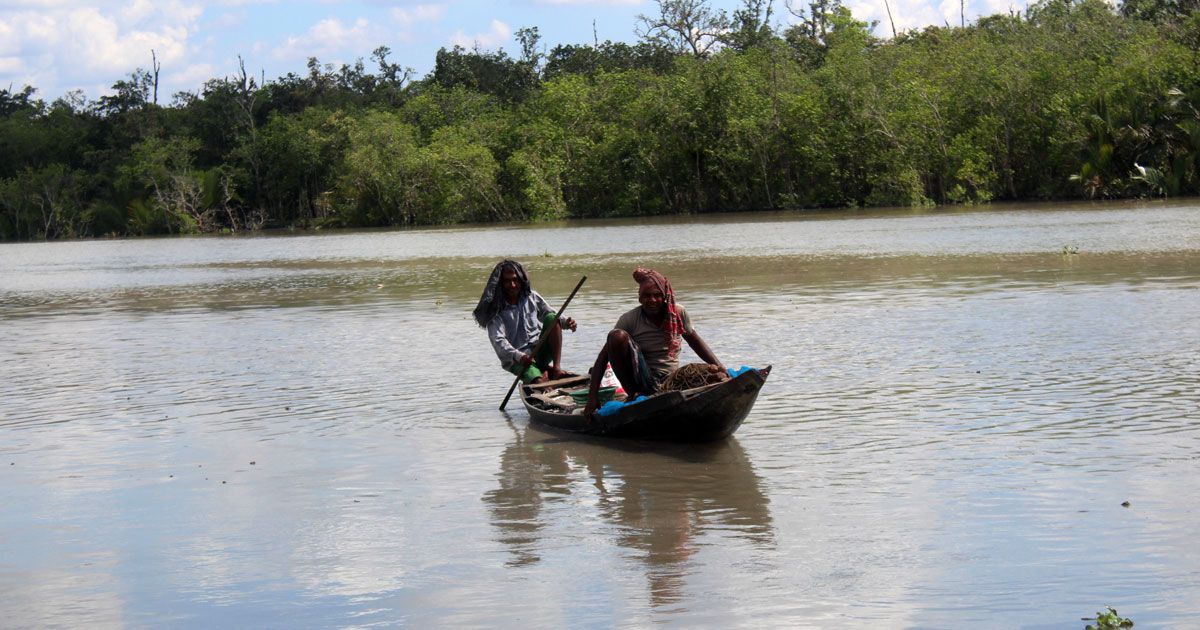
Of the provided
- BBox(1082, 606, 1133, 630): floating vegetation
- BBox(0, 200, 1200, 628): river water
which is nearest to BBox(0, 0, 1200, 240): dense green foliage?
BBox(0, 200, 1200, 628): river water

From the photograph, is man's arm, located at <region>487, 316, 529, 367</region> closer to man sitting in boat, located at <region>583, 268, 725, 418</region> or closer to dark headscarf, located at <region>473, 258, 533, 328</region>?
dark headscarf, located at <region>473, 258, 533, 328</region>

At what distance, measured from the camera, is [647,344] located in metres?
9.10

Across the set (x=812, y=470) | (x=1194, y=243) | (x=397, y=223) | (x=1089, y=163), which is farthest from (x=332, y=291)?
(x=397, y=223)

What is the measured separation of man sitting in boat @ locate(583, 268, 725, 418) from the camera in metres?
8.92

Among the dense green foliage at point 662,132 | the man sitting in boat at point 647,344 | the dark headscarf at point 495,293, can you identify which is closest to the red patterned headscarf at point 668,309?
the man sitting in boat at point 647,344

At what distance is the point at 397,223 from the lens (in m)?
64.4

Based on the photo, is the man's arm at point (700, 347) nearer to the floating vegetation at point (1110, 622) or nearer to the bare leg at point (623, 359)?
the bare leg at point (623, 359)

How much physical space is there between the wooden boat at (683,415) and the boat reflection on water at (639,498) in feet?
0.31

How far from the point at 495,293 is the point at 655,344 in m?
2.12

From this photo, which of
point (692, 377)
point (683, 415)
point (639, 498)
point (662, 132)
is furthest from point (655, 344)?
point (662, 132)

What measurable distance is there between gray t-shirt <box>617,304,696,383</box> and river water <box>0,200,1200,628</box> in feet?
1.97

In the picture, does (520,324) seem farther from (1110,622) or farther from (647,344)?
(1110,622)

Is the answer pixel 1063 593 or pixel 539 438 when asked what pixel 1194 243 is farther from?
pixel 1063 593

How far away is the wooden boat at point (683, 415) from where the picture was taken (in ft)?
26.7
